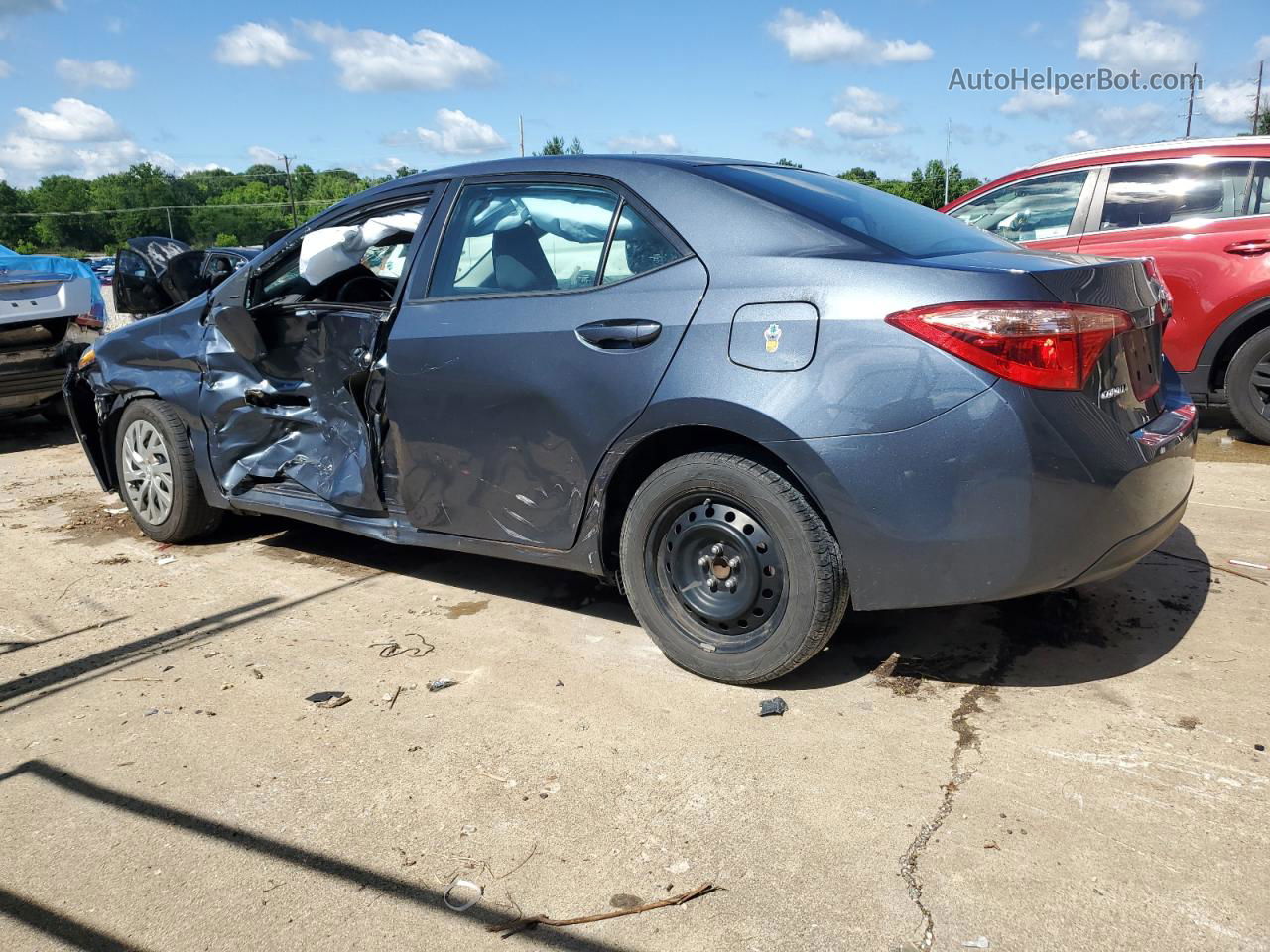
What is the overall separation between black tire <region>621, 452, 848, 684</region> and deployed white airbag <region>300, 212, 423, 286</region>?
1.96 meters

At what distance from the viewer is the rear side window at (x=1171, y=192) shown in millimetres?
6590

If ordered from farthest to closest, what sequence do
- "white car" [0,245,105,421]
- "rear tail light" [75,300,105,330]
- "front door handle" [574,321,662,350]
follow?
"rear tail light" [75,300,105,330], "white car" [0,245,105,421], "front door handle" [574,321,662,350]

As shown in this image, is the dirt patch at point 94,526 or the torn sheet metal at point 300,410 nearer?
the torn sheet metal at point 300,410

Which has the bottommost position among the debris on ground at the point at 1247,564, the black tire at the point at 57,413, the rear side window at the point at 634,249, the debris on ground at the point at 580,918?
the debris on ground at the point at 580,918

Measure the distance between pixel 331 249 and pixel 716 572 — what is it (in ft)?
7.92

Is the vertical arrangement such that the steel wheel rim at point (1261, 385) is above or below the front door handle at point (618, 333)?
below

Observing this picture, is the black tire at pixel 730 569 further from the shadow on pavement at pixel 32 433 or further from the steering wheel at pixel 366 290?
the shadow on pavement at pixel 32 433

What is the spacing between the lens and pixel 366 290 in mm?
4730

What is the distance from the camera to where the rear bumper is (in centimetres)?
280

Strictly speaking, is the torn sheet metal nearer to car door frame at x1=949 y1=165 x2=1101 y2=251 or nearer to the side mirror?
the side mirror

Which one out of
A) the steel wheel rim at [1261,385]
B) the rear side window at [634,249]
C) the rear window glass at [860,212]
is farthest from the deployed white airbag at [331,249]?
the steel wheel rim at [1261,385]

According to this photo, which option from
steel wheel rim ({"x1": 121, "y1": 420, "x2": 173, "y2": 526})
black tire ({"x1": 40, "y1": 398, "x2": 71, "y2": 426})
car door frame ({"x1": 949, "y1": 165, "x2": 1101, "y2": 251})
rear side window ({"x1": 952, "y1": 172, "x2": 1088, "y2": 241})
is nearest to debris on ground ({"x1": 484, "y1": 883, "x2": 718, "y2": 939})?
steel wheel rim ({"x1": 121, "y1": 420, "x2": 173, "y2": 526})

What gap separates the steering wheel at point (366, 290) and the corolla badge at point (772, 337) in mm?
2302

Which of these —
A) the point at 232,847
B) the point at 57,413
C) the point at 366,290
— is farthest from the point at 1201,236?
the point at 57,413
